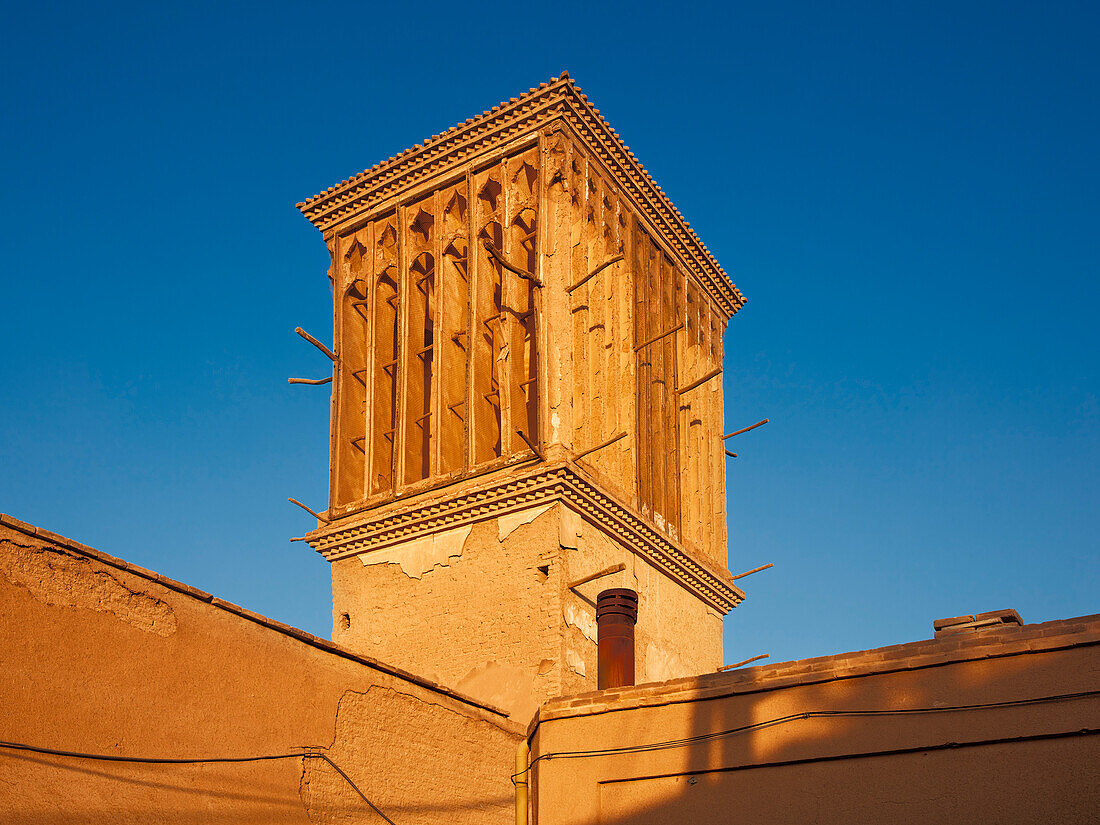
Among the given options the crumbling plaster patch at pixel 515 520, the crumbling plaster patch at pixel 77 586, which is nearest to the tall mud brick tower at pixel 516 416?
the crumbling plaster patch at pixel 515 520

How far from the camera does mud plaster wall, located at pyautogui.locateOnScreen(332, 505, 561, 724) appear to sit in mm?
14445

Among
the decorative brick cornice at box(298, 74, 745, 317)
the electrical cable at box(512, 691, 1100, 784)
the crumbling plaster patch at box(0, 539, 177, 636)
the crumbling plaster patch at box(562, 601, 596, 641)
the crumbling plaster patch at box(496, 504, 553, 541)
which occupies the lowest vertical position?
the electrical cable at box(512, 691, 1100, 784)

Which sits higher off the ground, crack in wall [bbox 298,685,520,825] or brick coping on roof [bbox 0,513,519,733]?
brick coping on roof [bbox 0,513,519,733]

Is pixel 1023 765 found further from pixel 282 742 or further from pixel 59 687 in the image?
pixel 59 687

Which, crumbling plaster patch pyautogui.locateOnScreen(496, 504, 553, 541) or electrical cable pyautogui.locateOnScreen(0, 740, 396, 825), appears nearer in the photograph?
electrical cable pyautogui.locateOnScreen(0, 740, 396, 825)

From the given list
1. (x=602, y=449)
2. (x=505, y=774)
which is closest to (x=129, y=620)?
(x=505, y=774)

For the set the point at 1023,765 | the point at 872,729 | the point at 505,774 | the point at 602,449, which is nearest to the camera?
the point at 1023,765

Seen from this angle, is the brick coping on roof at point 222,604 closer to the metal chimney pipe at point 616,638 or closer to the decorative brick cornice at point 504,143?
the metal chimney pipe at point 616,638

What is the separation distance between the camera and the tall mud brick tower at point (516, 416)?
49.2ft

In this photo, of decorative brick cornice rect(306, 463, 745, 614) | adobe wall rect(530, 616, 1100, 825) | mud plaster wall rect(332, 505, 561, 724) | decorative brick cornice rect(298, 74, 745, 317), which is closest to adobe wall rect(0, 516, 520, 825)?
adobe wall rect(530, 616, 1100, 825)

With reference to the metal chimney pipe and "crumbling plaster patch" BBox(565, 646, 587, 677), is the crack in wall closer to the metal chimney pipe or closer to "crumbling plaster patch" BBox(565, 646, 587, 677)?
the metal chimney pipe

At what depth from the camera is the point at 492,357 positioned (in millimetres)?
16750

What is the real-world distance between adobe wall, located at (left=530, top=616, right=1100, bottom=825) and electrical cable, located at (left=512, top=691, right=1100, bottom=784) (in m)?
0.01

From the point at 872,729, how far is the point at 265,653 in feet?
16.0
